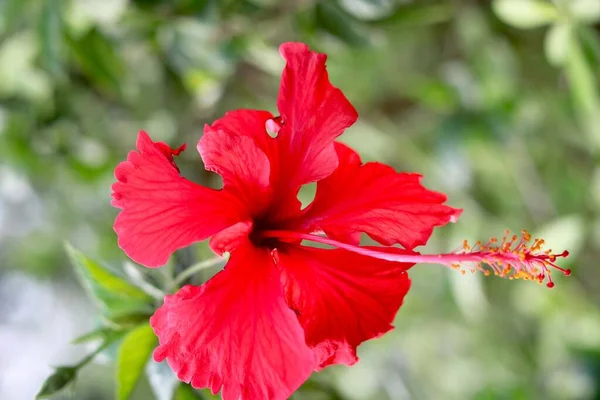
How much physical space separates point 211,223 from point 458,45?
50.4 inches

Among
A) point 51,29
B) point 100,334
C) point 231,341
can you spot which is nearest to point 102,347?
point 100,334

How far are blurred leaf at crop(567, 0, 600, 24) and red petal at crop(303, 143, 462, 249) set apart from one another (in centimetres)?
56

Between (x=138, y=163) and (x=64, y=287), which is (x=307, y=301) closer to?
(x=138, y=163)

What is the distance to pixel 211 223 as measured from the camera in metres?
0.58

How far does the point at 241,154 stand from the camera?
1.90ft

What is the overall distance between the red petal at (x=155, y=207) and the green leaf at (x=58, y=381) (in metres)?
0.17

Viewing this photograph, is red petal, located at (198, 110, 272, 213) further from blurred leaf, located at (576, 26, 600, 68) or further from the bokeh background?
blurred leaf, located at (576, 26, 600, 68)

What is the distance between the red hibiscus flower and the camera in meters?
0.54

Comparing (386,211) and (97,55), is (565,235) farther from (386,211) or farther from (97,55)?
(97,55)

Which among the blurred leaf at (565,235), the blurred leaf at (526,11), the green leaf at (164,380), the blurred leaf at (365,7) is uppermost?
the blurred leaf at (365,7)

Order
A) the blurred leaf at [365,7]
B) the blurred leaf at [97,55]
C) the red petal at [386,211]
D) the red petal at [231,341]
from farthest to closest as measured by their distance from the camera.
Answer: the blurred leaf at [97,55], the blurred leaf at [365,7], the red petal at [386,211], the red petal at [231,341]

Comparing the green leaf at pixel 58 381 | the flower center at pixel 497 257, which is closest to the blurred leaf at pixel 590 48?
the flower center at pixel 497 257

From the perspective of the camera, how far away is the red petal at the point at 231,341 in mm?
527

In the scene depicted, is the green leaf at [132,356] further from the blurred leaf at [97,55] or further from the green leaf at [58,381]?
the blurred leaf at [97,55]
